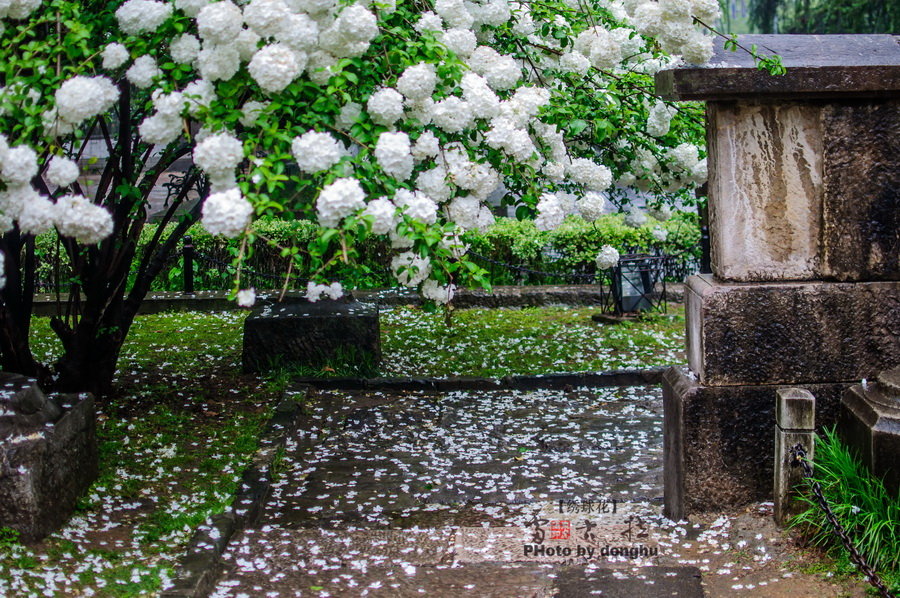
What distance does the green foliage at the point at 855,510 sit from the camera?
3.60 m

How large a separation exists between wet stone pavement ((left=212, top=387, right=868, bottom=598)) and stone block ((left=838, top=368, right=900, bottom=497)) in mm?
540

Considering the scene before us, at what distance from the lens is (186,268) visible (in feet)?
36.5

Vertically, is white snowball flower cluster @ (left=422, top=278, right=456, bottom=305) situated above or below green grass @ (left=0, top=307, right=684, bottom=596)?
above

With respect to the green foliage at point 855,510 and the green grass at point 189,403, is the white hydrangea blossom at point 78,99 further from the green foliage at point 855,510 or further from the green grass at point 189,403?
the green foliage at point 855,510

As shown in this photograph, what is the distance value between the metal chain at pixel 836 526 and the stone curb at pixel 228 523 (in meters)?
2.51

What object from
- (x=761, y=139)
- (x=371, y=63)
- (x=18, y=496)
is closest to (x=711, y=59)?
(x=761, y=139)

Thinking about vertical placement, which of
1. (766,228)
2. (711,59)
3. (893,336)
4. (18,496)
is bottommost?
(18,496)

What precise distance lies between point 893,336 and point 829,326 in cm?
28

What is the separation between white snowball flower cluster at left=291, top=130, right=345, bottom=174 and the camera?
3.65 m

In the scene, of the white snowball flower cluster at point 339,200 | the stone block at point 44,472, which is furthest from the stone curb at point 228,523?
the white snowball flower cluster at point 339,200

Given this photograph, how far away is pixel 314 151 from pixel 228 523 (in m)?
1.99

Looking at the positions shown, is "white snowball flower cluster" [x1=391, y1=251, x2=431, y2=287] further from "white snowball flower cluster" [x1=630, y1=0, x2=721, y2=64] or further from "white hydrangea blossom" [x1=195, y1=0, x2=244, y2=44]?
"white snowball flower cluster" [x1=630, y1=0, x2=721, y2=64]

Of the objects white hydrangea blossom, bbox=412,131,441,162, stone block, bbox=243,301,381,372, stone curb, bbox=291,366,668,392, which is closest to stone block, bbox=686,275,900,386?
white hydrangea blossom, bbox=412,131,441,162

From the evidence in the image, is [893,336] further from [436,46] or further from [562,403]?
[562,403]
